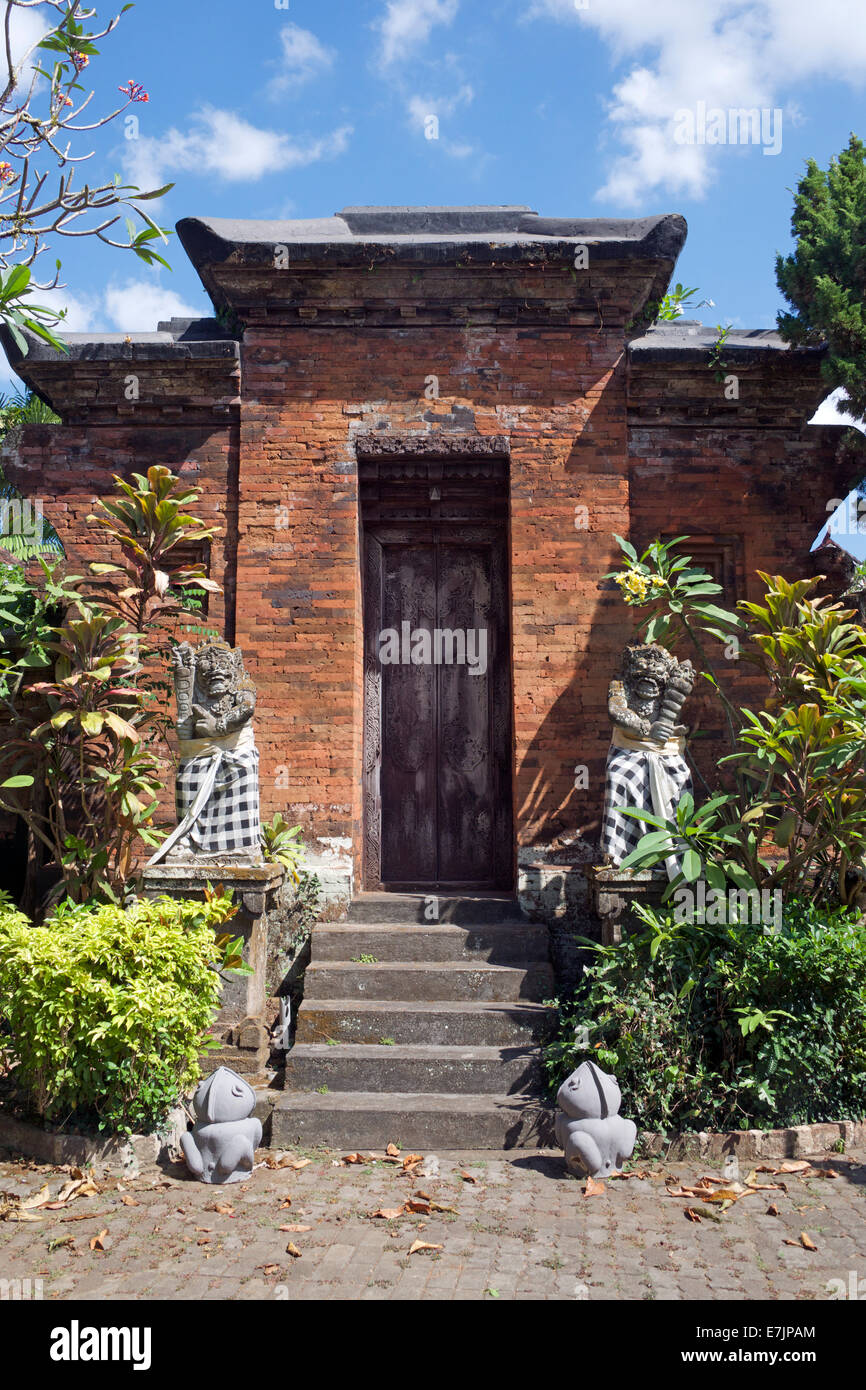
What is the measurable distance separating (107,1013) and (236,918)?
1.31 m

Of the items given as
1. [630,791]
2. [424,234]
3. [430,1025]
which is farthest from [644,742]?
[424,234]

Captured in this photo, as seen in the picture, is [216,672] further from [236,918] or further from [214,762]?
[236,918]

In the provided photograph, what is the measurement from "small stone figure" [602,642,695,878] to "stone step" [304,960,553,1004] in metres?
1.00

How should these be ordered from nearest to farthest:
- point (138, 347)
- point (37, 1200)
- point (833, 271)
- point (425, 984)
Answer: point (37, 1200), point (425, 984), point (833, 271), point (138, 347)

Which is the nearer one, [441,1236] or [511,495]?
[441,1236]

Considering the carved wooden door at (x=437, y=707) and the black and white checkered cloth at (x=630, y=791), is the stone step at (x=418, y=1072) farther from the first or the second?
the carved wooden door at (x=437, y=707)

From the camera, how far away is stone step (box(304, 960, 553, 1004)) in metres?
6.15

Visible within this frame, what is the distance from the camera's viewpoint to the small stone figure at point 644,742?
6277mm

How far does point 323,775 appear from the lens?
728 centimetres

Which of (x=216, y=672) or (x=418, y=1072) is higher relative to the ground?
(x=216, y=672)

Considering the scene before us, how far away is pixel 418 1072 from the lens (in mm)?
5566

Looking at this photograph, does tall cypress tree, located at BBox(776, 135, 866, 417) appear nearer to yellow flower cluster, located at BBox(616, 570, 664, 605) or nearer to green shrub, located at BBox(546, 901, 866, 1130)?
yellow flower cluster, located at BBox(616, 570, 664, 605)

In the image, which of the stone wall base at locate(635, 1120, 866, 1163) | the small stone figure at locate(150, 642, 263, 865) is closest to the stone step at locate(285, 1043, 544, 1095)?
the stone wall base at locate(635, 1120, 866, 1163)

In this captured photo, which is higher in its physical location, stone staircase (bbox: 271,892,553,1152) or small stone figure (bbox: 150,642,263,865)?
small stone figure (bbox: 150,642,263,865)
